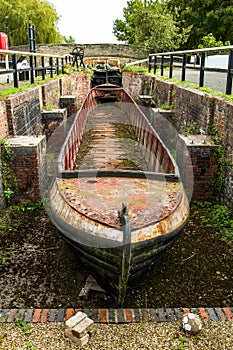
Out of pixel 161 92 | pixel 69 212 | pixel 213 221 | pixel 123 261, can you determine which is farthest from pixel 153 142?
pixel 161 92

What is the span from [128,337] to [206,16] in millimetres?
31030

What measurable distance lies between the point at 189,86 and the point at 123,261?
277 inches

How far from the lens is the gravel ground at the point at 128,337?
3.35 m

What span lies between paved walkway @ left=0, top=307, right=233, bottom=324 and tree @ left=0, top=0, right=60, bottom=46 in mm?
28765

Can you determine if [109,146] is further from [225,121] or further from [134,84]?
[134,84]

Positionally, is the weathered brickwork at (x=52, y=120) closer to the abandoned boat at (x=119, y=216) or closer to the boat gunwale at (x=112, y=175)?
the abandoned boat at (x=119, y=216)

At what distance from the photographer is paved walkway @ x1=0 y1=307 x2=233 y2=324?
12.0 ft

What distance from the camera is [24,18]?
28422 millimetres

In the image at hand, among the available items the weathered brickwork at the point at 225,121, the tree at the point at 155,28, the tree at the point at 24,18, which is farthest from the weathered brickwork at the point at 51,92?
the tree at the point at 24,18

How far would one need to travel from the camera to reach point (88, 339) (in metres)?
3.41

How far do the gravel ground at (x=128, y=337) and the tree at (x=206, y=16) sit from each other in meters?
29.9

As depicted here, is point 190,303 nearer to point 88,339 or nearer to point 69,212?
point 88,339

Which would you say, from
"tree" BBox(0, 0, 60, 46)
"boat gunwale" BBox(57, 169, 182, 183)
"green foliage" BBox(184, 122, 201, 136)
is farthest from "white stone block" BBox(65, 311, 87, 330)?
"tree" BBox(0, 0, 60, 46)

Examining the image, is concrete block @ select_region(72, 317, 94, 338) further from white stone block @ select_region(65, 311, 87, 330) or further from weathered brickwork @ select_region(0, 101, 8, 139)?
weathered brickwork @ select_region(0, 101, 8, 139)
